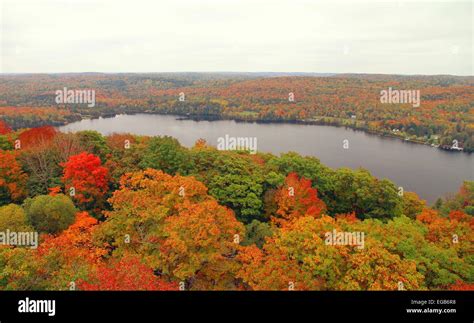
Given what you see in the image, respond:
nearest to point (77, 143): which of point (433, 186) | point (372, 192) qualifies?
point (372, 192)

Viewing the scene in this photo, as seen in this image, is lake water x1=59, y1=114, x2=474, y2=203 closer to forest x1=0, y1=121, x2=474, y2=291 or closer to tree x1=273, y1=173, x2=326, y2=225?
forest x1=0, y1=121, x2=474, y2=291

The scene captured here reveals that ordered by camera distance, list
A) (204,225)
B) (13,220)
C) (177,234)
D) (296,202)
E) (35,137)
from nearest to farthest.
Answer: (177,234), (204,225), (13,220), (296,202), (35,137)

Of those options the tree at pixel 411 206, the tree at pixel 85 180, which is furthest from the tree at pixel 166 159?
the tree at pixel 411 206

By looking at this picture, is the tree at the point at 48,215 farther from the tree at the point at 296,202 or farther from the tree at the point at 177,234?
the tree at the point at 296,202

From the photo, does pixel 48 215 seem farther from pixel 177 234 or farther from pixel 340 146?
pixel 340 146

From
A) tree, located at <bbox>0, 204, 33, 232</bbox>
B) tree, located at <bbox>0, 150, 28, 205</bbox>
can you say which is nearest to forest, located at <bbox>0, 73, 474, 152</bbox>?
tree, located at <bbox>0, 150, 28, 205</bbox>

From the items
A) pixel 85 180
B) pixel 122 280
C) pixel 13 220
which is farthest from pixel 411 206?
pixel 13 220
